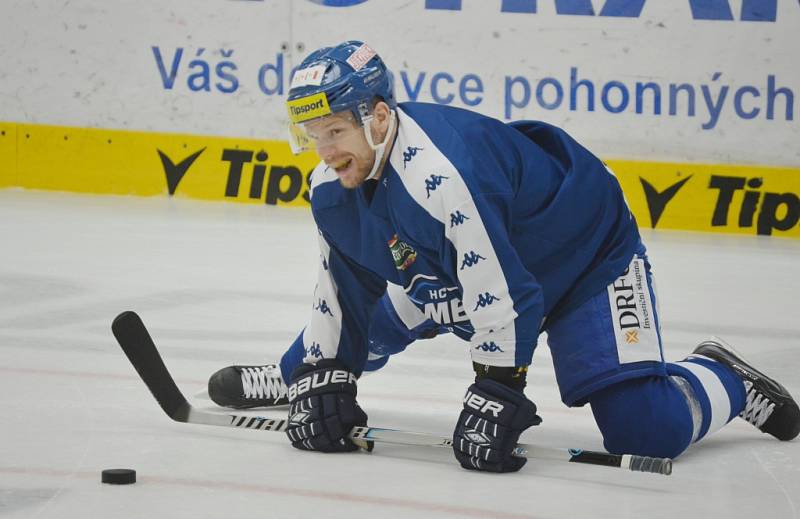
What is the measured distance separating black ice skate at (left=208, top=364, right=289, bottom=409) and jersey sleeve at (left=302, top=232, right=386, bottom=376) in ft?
0.99

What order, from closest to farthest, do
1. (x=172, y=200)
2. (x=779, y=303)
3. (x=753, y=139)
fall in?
(x=779, y=303), (x=753, y=139), (x=172, y=200)

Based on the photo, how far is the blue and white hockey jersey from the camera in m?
2.27

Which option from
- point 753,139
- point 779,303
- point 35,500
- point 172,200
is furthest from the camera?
point 172,200

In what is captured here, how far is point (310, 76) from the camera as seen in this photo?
2295 millimetres

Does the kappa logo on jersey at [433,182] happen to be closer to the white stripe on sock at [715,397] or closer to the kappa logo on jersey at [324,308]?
the kappa logo on jersey at [324,308]

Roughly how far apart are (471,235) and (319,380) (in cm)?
48

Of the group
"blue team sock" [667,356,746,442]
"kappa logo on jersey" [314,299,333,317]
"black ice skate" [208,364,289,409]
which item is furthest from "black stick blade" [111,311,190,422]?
"blue team sock" [667,356,746,442]

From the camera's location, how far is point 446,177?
2256 mm

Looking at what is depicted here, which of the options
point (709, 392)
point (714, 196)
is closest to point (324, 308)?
point (709, 392)

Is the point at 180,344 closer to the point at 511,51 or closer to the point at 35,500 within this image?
the point at 35,500

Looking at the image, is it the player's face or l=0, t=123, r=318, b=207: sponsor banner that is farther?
l=0, t=123, r=318, b=207: sponsor banner

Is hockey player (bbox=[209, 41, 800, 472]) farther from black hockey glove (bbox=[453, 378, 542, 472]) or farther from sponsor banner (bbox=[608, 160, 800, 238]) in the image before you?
sponsor banner (bbox=[608, 160, 800, 238])

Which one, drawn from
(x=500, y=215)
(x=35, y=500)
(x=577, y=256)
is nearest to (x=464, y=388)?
(x=577, y=256)

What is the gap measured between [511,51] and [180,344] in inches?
157
